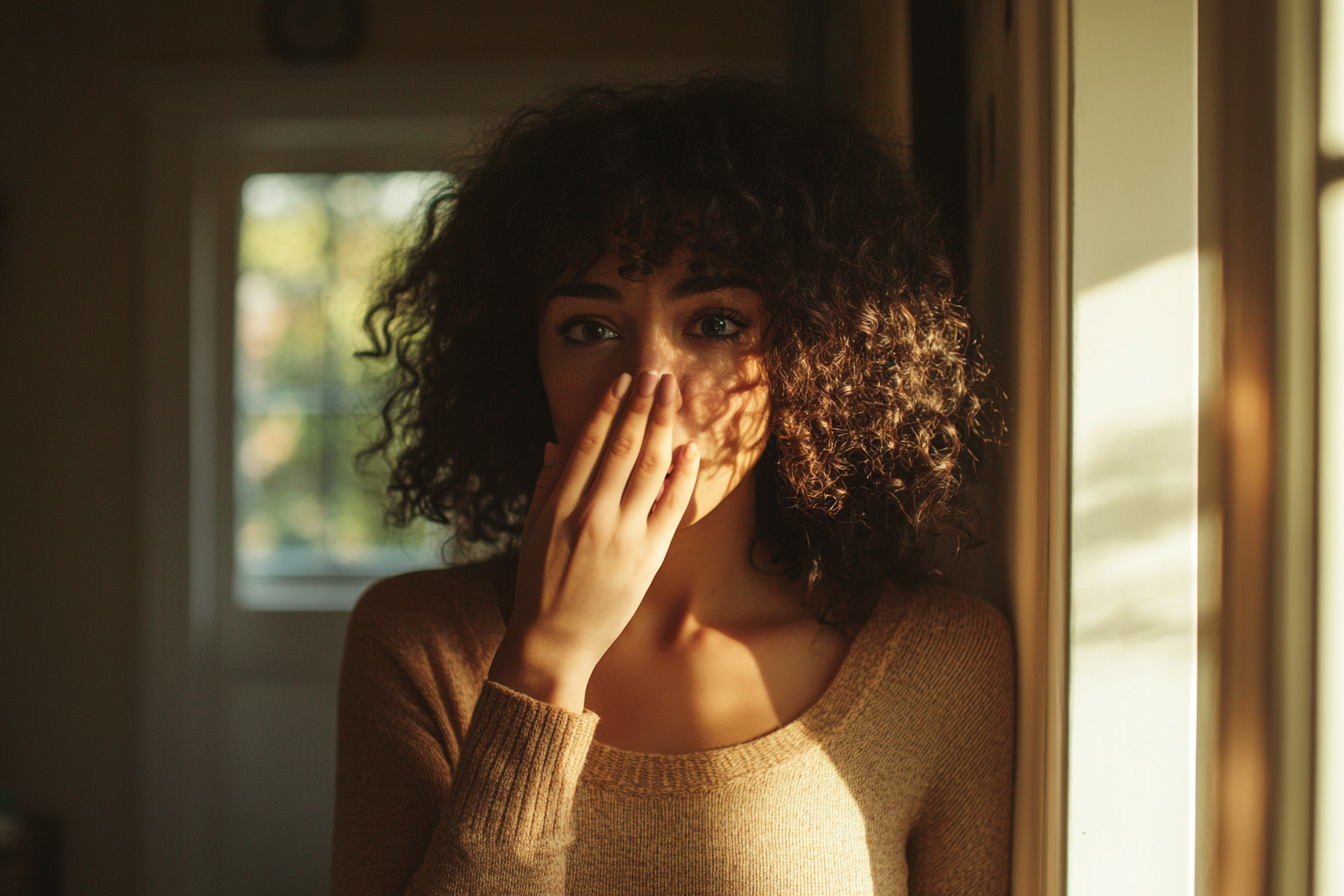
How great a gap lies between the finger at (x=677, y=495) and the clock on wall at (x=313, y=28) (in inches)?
86.3

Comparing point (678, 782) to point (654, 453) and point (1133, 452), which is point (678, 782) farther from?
point (1133, 452)

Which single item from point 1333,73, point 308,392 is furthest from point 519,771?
point 308,392

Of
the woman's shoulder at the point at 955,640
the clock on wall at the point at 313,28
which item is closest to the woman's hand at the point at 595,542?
the woman's shoulder at the point at 955,640

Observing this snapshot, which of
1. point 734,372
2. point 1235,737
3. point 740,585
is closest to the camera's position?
point 1235,737

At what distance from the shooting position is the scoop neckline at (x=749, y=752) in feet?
2.94

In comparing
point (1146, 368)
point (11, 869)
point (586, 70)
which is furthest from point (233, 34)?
point (1146, 368)

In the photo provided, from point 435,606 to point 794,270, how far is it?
0.52 meters

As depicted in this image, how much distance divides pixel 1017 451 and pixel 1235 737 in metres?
0.31

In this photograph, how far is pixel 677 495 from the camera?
0.88 meters

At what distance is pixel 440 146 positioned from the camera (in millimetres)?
2629

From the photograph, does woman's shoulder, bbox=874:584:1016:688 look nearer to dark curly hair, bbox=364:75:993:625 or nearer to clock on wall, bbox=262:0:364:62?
dark curly hair, bbox=364:75:993:625

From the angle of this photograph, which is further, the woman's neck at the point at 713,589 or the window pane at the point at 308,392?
the window pane at the point at 308,392

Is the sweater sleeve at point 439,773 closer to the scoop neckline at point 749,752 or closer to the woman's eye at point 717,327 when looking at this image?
the scoop neckline at point 749,752

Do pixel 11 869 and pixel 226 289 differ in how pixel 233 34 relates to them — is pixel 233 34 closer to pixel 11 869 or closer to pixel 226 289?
pixel 226 289
